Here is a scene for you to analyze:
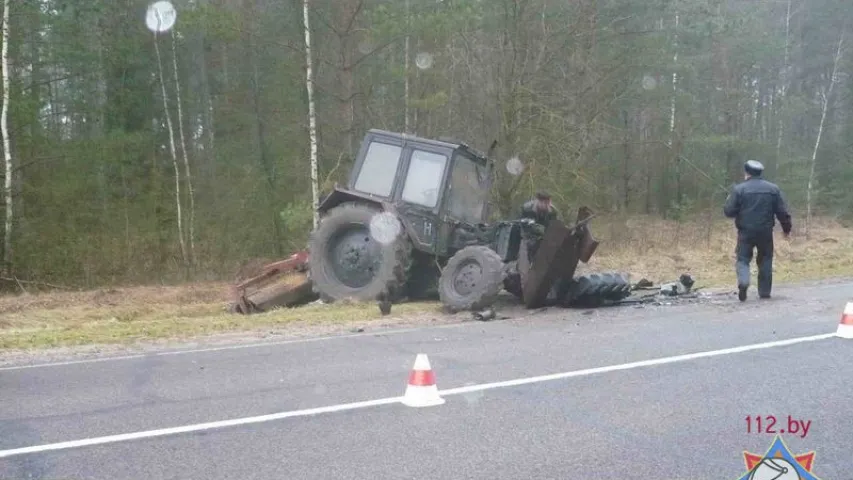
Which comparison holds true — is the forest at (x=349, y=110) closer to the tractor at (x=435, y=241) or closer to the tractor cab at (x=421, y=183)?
the tractor cab at (x=421, y=183)

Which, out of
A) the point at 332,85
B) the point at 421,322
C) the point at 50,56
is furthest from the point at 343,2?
the point at 421,322

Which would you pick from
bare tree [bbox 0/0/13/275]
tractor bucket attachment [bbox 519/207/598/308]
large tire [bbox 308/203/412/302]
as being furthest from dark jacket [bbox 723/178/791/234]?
bare tree [bbox 0/0/13/275]

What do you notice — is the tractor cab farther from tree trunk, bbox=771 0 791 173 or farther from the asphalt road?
tree trunk, bbox=771 0 791 173

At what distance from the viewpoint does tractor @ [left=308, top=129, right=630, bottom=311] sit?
10008 millimetres

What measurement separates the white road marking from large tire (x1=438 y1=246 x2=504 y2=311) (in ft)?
11.0

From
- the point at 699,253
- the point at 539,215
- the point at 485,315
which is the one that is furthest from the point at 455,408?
the point at 699,253

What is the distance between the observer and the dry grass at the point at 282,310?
9.16 m

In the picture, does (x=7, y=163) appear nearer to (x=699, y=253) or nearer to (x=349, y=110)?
(x=349, y=110)

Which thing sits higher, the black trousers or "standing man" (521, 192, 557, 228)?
"standing man" (521, 192, 557, 228)

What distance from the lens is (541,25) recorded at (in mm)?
17453

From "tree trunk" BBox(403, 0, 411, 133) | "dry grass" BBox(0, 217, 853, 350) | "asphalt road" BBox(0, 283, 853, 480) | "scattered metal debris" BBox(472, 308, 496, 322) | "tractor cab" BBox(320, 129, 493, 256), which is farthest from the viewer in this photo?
"tree trunk" BBox(403, 0, 411, 133)

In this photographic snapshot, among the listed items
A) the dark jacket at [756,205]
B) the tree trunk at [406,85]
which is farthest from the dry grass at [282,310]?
the tree trunk at [406,85]

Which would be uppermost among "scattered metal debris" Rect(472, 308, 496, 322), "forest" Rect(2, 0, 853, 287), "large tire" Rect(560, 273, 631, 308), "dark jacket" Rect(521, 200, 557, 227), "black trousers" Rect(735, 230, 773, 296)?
"forest" Rect(2, 0, 853, 287)

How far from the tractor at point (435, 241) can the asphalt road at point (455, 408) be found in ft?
5.98
